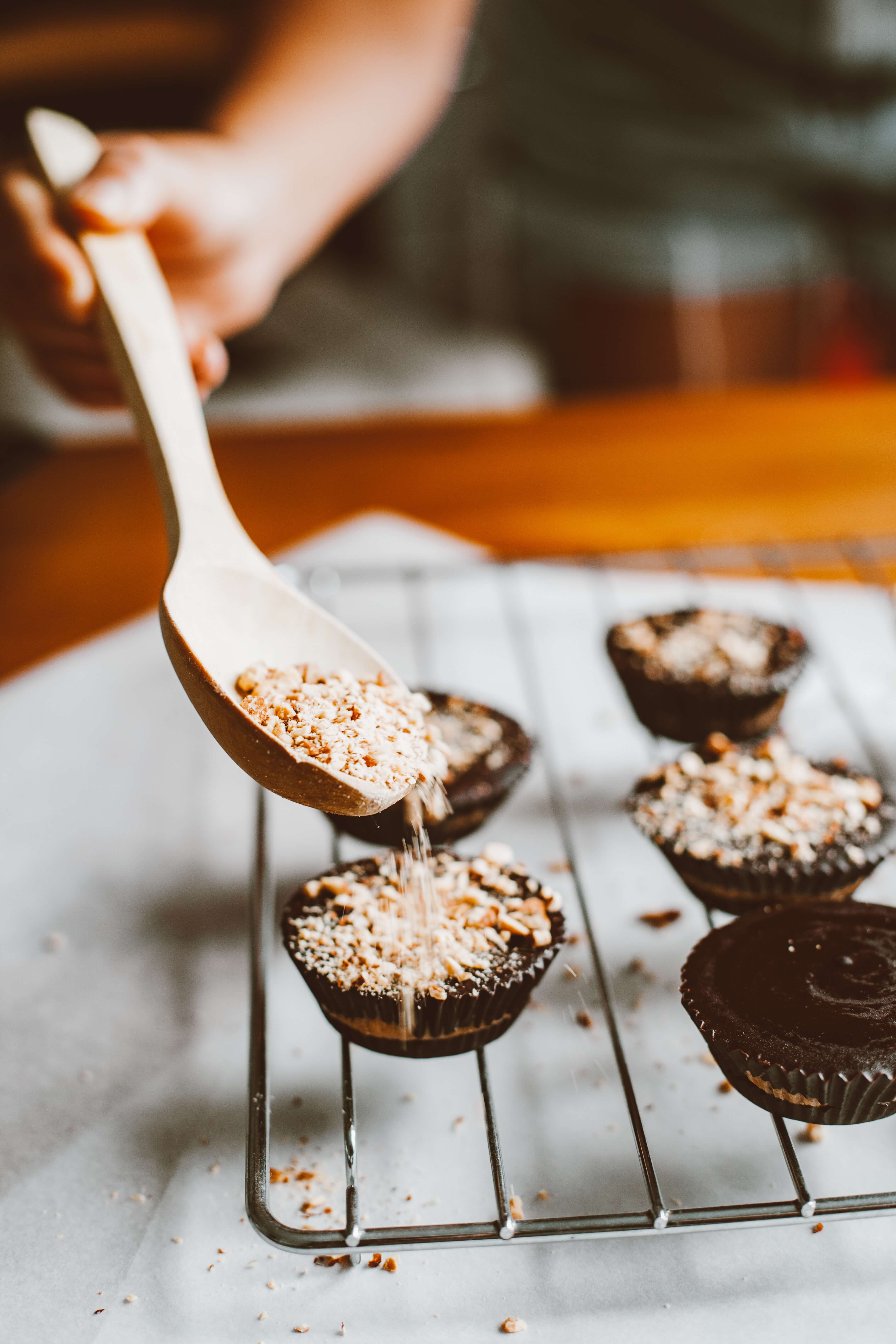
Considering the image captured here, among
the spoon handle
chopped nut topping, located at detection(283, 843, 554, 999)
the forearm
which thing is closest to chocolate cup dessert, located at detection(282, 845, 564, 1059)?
chopped nut topping, located at detection(283, 843, 554, 999)

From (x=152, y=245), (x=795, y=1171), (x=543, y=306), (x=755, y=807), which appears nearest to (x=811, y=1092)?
(x=795, y=1171)

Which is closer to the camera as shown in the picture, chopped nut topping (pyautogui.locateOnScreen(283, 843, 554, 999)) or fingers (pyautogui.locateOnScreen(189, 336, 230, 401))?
chopped nut topping (pyautogui.locateOnScreen(283, 843, 554, 999))

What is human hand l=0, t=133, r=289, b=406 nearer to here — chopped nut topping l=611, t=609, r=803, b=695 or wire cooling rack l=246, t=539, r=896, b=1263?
wire cooling rack l=246, t=539, r=896, b=1263

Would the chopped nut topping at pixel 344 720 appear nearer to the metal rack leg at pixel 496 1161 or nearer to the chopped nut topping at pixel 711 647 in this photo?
the metal rack leg at pixel 496 1161

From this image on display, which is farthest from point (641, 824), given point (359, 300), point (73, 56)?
point (359, 300)

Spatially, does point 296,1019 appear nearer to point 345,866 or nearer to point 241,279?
point 345,866
